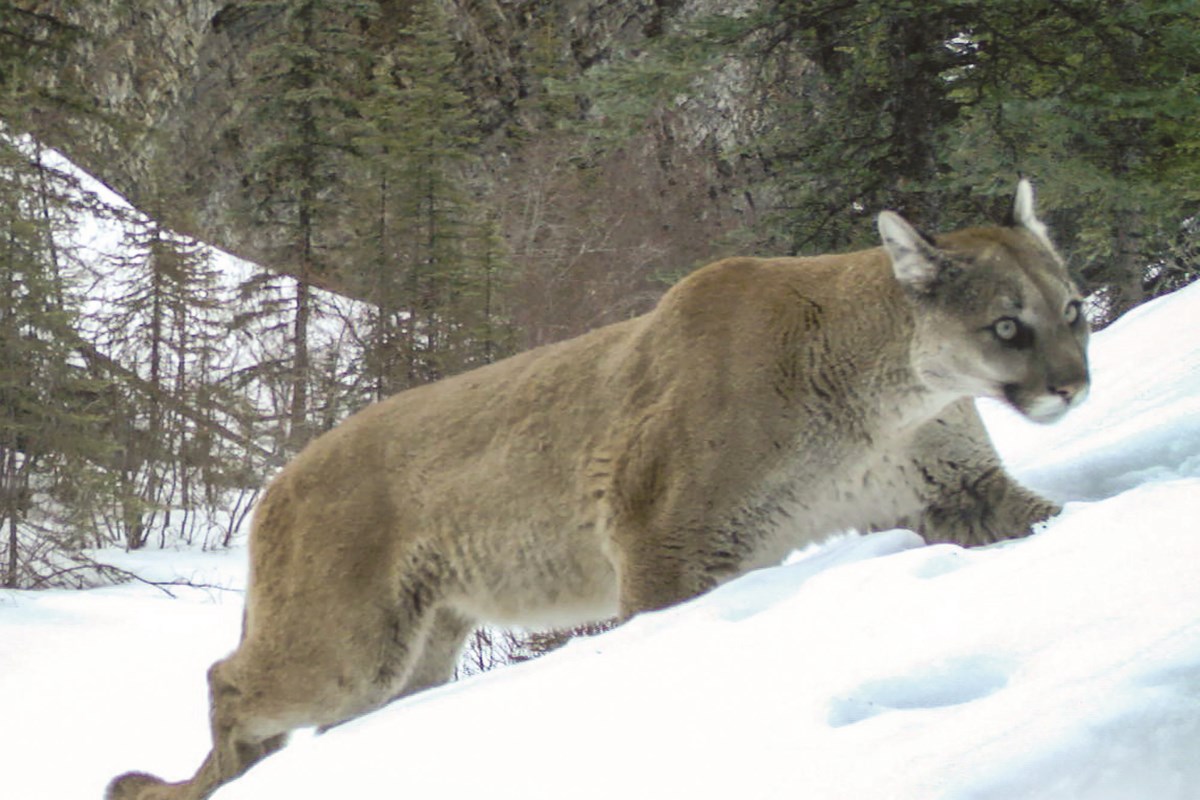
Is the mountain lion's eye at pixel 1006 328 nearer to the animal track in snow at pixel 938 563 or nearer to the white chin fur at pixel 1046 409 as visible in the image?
the white chin fur at pixel 1046 409

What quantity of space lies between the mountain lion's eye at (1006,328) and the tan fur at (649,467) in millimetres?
42

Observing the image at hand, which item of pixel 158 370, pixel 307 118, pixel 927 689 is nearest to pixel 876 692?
pixel 927 689

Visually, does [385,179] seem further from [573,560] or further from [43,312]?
[573,560]

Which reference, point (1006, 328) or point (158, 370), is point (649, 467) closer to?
point (1006, 328)

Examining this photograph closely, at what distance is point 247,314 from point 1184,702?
76.2 ft

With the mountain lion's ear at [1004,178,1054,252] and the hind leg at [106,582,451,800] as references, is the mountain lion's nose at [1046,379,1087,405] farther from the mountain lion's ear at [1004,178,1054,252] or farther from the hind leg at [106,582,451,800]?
the hind leg at [106,582,451,800]

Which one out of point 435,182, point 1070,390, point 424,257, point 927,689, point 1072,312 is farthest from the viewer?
point 435,182

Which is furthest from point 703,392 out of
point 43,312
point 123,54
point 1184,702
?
point 123,54

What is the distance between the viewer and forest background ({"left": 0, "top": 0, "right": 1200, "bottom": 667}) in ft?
41.7

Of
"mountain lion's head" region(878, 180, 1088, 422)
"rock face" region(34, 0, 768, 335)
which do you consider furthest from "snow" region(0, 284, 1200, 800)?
"rock face" region(34, 0, 768, 335)

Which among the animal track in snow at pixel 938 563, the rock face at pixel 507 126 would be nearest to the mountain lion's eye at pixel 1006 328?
the animal track in snow at pixel 938 563

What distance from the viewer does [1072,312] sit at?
15.3 ft

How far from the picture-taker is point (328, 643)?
527cm

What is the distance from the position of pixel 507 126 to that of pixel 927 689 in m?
33.4
